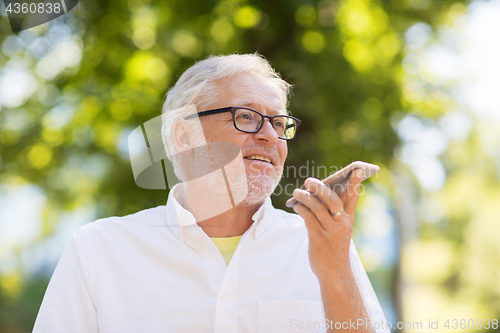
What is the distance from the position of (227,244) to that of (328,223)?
2.85 feet

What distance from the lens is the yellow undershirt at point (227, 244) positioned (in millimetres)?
2311

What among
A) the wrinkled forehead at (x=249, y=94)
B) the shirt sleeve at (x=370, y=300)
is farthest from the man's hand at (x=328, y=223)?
the wrinkled forehead at (x=249, y=94)

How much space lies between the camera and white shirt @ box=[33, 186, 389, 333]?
6.61 feet

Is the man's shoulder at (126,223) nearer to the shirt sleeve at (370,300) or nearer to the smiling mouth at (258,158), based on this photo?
the smiling mouth at (258,158)

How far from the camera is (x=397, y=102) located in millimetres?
6766

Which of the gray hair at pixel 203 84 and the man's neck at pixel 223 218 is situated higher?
the gray hair at pixel 203 84

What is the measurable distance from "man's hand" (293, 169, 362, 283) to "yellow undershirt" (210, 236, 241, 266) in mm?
643

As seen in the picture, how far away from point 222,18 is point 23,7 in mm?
3258

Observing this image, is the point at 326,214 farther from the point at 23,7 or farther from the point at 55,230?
the point at 55,230

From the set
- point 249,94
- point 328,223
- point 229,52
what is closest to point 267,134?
point 249,94

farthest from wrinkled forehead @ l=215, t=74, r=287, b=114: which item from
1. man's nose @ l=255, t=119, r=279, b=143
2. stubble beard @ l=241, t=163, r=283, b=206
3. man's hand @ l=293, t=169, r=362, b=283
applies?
man's hand @ l=293, t=169, r=362, b=283

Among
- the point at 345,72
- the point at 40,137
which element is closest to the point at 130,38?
the point at 40,137

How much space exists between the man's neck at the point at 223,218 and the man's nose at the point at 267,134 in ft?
1.43

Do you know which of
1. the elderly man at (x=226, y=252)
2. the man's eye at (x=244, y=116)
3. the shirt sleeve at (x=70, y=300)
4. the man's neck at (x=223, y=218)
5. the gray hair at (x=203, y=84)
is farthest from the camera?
the gray hair at (x=203, y=84)
